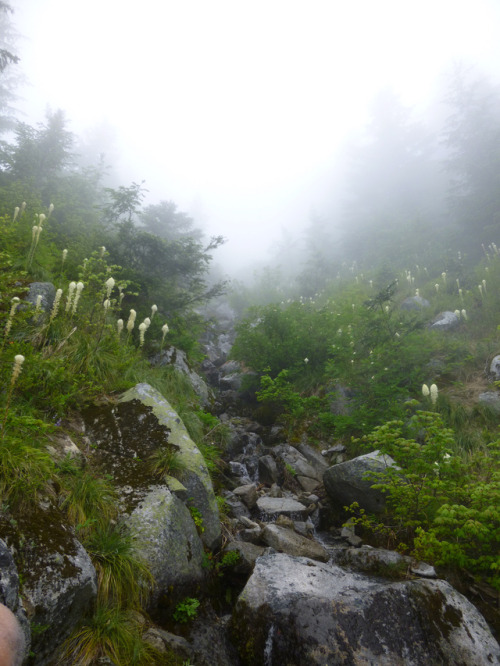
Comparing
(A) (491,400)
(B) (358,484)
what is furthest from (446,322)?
(B) (358,484)

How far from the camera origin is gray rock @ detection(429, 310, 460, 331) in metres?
9.62

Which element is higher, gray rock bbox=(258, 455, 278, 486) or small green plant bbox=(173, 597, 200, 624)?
gray rock bbox=(258, 455, 278, 486)

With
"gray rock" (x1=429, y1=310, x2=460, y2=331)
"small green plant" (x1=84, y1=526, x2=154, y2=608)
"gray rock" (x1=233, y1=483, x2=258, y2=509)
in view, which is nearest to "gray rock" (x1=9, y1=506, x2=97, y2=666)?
"small green plant" (x1=84, y1=526, x2=154, y2=608)

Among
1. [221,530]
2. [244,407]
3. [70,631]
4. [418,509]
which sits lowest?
[70,631]

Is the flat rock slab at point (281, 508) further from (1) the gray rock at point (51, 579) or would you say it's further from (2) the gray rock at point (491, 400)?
(2) the gray rock at point (491, 400)

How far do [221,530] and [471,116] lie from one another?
26.9m

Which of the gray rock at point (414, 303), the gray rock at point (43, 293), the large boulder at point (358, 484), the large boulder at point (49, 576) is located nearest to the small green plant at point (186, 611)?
the large boulder at point (49, 576)

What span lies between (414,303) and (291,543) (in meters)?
10.7

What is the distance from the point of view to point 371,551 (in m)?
3.55

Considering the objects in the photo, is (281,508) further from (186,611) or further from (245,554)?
(186,611)

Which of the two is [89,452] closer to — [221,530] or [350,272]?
[221,530]

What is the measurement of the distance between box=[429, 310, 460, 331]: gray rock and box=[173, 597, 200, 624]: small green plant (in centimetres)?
954

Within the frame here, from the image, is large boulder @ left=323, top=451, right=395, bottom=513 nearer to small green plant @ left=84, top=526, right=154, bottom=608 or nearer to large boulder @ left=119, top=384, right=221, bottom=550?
large boulder @ left=119, top=384, right=221, bottom=550

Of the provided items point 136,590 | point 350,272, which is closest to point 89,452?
point 136,590
